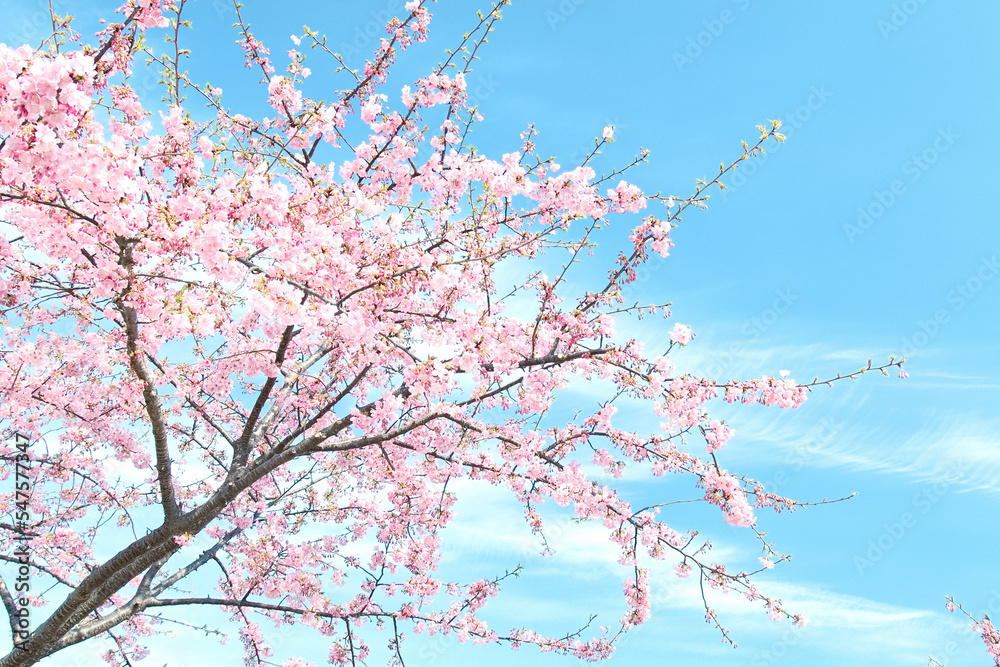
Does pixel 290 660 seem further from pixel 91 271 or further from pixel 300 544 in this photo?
pixel 91 271

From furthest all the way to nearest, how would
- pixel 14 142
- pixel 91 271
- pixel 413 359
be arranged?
pixel 413 359, pixel 91 271, pixel 14 142

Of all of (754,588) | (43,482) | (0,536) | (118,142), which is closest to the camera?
(118,142)

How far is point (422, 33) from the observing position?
26.8 ft

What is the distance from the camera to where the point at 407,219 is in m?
8.22

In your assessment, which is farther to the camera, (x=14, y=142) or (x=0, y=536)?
(x=0, y=536)

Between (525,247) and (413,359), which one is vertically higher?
(525,247)

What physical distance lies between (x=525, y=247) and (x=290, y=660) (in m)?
5.78

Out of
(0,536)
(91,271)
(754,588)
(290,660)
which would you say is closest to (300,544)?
(290,660)

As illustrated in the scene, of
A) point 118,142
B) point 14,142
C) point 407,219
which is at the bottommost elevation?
point 14,142

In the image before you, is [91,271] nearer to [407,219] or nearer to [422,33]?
[407,219]

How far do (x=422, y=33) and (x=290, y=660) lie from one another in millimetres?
7626

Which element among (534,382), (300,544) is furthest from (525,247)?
(300,544)

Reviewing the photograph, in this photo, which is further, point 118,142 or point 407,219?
point 407,219

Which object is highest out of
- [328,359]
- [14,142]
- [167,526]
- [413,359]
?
[328,359]
